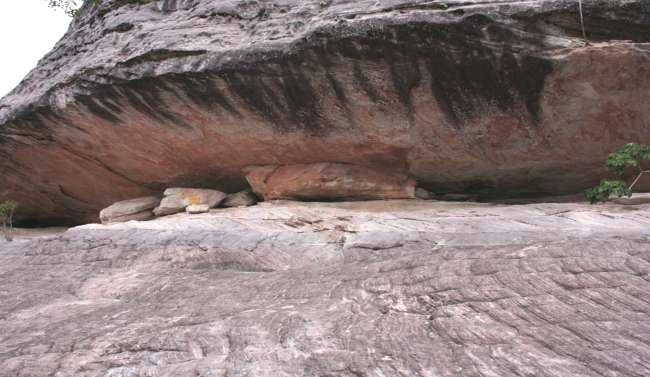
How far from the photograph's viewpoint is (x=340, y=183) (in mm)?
10453

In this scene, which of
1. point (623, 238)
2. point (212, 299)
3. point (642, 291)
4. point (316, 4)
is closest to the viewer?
point (642, 291)

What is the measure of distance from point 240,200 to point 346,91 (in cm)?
429

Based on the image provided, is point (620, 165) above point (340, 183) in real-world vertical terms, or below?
above

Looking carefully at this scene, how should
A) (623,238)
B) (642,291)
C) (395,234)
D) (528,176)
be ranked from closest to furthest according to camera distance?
(642,291) → (623,238) → (395,234) → (528,176)

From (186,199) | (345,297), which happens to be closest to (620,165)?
(345,297)

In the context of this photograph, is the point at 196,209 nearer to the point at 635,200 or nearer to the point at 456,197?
the point at 456,197

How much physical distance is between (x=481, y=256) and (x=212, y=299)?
362 cm

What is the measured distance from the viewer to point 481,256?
19.4 ft

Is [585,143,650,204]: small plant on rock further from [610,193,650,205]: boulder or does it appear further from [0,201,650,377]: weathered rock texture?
[0,201,650,377]: weathered rock texture

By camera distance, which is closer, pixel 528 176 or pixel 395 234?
pixel 395 234

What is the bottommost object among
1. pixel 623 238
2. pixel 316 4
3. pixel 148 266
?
pixel 148 266

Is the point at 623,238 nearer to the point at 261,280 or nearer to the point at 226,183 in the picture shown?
the point at 261,280

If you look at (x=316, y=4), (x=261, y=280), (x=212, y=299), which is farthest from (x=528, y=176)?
(x=212, y=299)

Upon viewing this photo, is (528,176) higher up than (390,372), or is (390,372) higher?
(528,176)
